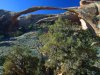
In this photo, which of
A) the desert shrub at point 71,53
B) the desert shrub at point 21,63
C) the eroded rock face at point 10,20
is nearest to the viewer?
the desert shrub at point 71,53

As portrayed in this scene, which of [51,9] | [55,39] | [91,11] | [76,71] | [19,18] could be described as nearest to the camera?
[76,71]

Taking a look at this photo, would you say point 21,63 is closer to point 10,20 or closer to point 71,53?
point 71,53

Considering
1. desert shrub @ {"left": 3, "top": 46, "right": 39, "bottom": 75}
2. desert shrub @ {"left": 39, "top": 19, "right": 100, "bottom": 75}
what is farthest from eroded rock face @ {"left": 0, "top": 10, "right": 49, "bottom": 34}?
desert shrub @ {"left": 39, "top": 19, "right": 100, "bottom": 75}

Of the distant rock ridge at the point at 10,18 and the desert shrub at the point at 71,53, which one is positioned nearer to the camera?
the desert shrub at the point at 71,53

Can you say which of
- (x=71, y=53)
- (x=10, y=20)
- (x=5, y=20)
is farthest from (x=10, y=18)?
(x=71, y=53)

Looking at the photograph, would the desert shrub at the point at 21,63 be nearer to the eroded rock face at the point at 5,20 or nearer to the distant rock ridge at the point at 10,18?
the distant rock ridge at the point at 10,18

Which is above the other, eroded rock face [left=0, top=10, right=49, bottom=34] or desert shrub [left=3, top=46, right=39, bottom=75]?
desert shrub [left=3, top=46, right=39, bottom=75]

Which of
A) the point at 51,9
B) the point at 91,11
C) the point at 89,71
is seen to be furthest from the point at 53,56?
the point at 51,9

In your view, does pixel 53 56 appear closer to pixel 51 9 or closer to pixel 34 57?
pixel 34 57

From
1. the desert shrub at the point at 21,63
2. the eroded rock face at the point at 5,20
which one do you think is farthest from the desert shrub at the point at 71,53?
the eroded rock face at the point at 5,20

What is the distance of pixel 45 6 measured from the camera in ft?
189

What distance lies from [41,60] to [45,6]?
31.1 m

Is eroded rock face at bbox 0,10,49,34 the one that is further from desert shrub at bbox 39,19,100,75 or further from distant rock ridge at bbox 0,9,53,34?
desert shrub at bbox 39,19,100,75

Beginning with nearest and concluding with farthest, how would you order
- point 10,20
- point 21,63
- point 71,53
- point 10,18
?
1. point 71,53
2. point 21,63
3. point 10,20
4. point 10,18
